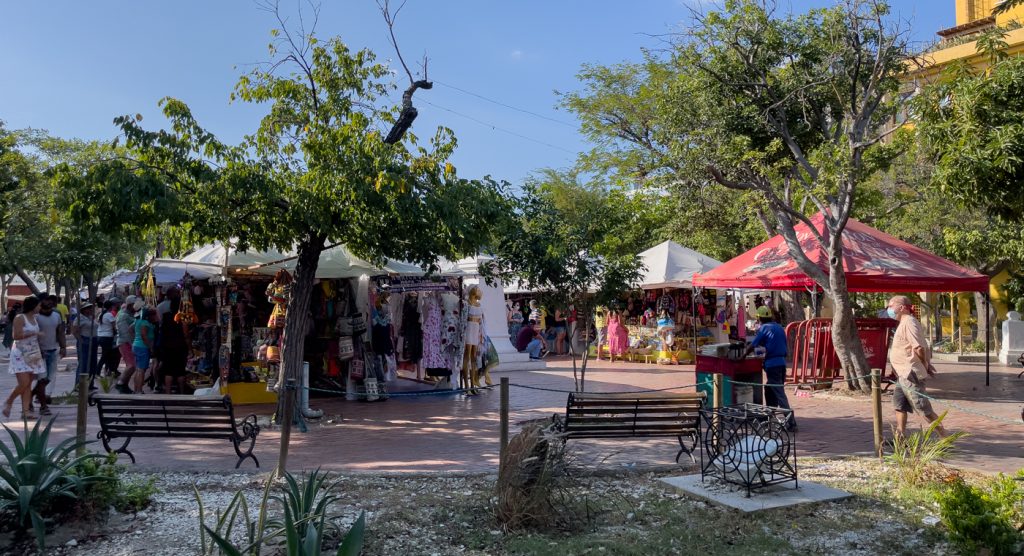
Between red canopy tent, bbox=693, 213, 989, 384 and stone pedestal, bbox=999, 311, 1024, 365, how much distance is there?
516 centimetres

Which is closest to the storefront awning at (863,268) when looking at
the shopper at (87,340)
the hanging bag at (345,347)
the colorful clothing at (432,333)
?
the colorful clothing at (432,333)

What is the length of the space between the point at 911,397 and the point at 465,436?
4.98m

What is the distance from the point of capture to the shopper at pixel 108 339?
13.5 m

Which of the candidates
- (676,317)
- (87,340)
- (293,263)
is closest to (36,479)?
(293,263)

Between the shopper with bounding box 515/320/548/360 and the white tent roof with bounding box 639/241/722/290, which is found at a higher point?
the white tent roof with bounding box 639/241/722/290

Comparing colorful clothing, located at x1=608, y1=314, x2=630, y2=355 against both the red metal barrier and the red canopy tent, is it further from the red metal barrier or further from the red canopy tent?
the red metal barrier

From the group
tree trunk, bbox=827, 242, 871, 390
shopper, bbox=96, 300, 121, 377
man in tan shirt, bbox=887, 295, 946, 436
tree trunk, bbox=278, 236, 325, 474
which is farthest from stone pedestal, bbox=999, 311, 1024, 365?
shopper, bbox=96, 300, 121, 377

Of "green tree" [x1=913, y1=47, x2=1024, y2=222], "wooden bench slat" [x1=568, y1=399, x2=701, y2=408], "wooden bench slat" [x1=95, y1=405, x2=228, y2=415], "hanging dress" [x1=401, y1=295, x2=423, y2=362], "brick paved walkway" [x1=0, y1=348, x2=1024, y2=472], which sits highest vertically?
"green tree" [x1=913, y1=47, x2=1024, y2=222]

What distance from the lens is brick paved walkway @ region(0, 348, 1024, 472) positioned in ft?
25.3

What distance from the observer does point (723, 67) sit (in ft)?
40.5

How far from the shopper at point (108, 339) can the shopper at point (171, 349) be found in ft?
7.21

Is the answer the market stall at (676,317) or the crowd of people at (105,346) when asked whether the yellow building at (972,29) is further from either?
the crowd of people at (105,346)

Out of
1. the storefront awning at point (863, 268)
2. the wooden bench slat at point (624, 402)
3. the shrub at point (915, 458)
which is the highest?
the storefront awning at point (863, 268)

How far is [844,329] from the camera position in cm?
1212
